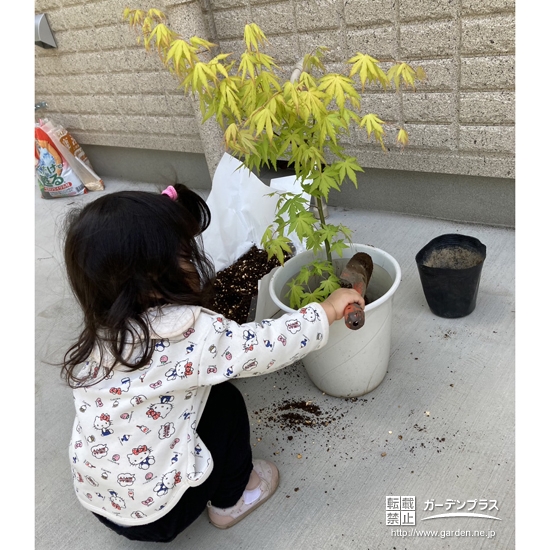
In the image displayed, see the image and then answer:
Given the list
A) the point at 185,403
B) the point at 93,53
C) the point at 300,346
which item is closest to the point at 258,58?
the point at 300,346

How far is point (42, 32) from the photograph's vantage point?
3.46 meters

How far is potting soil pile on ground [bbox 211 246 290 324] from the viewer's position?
6.52 ft

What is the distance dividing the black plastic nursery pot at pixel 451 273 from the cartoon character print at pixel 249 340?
0.89 meters

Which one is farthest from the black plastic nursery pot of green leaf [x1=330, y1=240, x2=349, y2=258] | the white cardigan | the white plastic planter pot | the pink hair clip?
the pink hair clip

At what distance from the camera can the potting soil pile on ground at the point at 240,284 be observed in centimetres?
199

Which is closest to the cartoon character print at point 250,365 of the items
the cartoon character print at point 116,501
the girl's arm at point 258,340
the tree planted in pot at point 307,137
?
the girl's arm at point 258,340

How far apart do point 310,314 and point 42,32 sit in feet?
10.5

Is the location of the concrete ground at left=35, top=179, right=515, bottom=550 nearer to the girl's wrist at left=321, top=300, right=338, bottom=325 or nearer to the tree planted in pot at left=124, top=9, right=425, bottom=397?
the tree planted in pot at left=124, top=9, right=425, bottom=397

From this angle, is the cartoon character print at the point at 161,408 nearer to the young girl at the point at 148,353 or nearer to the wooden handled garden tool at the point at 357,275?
the young girl at the point at 148,353

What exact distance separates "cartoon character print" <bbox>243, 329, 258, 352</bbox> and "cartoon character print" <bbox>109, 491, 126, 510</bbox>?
49 cm

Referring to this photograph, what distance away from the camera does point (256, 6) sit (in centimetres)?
251

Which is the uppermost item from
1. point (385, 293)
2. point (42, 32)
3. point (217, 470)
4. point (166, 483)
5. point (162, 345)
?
point (42, 32)

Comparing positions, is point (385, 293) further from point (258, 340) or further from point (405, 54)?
point (405, 54)

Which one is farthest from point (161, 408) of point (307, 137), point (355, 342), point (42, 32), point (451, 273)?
point (42, 32)
